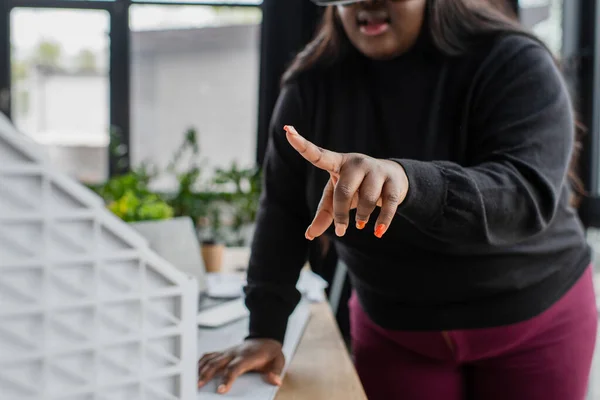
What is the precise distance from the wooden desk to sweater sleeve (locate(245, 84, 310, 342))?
0.07 meters

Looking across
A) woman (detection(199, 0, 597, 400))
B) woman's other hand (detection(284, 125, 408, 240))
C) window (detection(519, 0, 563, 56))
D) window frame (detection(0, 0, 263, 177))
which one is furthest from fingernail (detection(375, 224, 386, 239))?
window frame (detection(0, 0, 263, 177))

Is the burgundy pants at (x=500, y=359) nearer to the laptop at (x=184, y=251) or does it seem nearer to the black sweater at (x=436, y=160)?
the black sweater at (x=436, y=160)

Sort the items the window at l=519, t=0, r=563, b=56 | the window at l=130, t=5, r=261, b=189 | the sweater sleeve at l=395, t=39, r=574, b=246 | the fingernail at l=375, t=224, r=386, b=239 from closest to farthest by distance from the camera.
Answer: the fingernail at l=375, t=224, r=386, b=239
the sweater sleeve at l=395, t=39, r=574, b=246
the window at l=519, t=0, r=563, b=56
the window at l=130, t=5, r=261, b=189

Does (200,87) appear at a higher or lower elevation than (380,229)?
lower

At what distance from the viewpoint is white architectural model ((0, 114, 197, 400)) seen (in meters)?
0.40

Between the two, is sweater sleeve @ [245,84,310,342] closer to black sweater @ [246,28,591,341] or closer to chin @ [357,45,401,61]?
black sweater @ [246,28,591,341]

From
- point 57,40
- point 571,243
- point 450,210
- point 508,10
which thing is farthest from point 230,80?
point 450,210

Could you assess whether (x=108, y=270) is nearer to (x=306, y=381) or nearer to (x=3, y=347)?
(x=3, y=347)

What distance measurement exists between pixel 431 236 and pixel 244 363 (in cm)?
30

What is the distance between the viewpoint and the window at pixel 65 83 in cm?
349

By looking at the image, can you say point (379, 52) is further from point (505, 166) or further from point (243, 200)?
point (243, 200)

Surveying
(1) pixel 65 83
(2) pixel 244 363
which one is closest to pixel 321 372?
(2) pixel 244 363

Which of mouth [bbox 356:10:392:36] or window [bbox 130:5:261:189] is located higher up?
mouth [bbox 356:10:392:36]

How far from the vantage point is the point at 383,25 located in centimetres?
91
